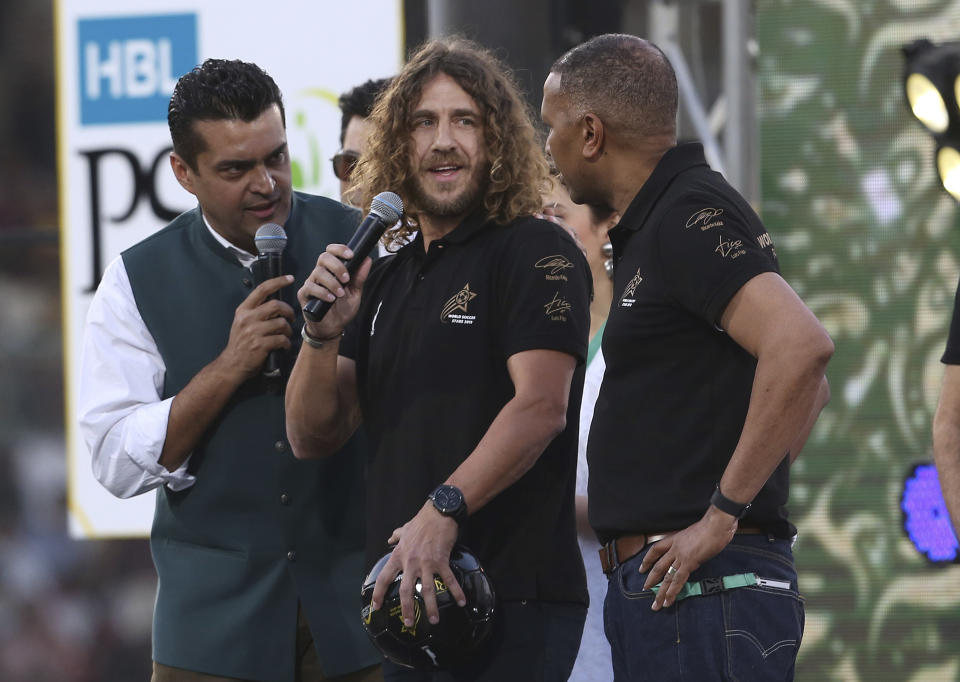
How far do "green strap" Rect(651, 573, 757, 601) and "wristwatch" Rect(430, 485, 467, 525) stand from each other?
1.26 ft

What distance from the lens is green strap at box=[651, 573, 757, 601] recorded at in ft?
8.27

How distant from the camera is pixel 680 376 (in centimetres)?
257

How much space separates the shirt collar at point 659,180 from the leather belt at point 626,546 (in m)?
0.57

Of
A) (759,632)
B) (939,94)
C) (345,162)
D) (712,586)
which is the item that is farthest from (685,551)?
(939,94)

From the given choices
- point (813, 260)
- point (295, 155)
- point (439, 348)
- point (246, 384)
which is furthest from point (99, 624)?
point (439, 348)

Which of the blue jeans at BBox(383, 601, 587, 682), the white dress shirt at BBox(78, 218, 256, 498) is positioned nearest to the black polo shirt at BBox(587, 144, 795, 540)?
the blue jeans at BBox(383, 601, 587, 682)

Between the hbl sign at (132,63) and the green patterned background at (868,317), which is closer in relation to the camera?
the green patterned background at (868,317)

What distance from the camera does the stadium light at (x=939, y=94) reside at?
192 inches

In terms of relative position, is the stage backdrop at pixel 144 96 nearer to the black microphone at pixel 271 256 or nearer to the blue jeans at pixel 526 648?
the black microphone at pixel 271 256

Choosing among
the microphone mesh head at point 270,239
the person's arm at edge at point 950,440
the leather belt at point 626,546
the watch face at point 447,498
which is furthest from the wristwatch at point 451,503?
the person's arm at edge at point 950,440

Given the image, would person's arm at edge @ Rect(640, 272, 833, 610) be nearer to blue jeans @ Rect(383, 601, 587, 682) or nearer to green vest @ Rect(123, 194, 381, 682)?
blue jeans @ Rect(383, 601, 587, 682)

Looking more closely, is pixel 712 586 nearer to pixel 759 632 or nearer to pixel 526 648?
pixel 759 632

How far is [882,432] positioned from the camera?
17.8ft

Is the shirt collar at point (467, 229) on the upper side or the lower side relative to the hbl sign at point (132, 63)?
lower
